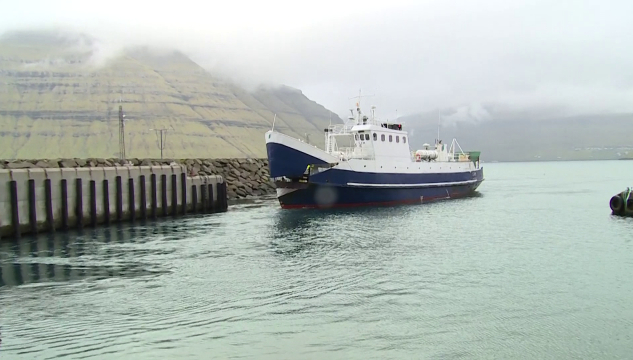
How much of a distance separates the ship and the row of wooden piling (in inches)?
200

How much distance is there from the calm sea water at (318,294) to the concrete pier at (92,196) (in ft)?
5.54

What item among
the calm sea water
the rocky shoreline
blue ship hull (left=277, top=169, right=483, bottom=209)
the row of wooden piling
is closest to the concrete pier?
the row of wooden piling

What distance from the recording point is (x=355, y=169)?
38.5 m

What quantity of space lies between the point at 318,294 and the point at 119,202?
19.4 m

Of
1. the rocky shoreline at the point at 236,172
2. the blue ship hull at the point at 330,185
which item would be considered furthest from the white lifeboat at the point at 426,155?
the rocky shoreline at the point at 236,172

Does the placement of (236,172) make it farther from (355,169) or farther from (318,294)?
(318,294)

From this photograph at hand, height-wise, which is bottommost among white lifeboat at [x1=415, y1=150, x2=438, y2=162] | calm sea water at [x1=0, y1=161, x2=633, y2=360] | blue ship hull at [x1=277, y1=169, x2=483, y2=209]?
calm sea water at [x1=0, y1=161, x2=633, y2=360]

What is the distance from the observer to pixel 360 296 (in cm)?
1568

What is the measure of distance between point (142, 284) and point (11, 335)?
5.09 m

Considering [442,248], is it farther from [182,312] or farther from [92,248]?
[92,248]

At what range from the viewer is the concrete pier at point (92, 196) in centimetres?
→ 2597

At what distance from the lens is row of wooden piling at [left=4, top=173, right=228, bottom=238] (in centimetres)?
2641

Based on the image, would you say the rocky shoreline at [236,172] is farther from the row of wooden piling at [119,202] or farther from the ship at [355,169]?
the ship at [355,169]

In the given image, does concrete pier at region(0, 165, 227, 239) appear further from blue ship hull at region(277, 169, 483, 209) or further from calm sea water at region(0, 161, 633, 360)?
blue ship hull at region(277, 169, 483, 209)
